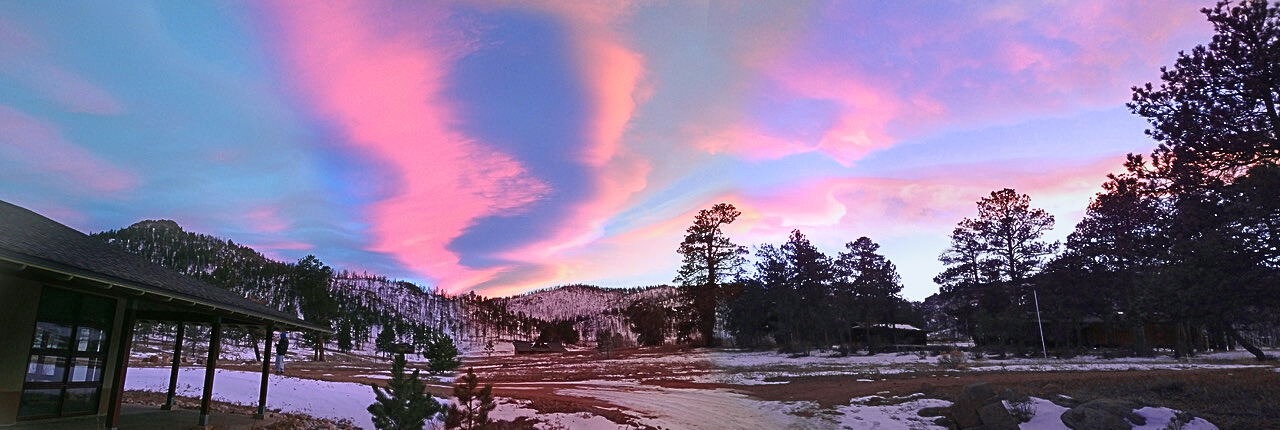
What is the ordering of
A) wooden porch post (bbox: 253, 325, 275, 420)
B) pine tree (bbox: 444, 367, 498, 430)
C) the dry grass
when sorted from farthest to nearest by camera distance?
wooden porch post (bbox: 253, 325, 275, 420) → pine tree (bbox: 444, 367, 498, 430) → the dry grass

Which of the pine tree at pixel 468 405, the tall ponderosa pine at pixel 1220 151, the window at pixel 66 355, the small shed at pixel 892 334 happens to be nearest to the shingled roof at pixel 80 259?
the window at pixel 66 355

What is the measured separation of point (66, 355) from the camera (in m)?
11.3

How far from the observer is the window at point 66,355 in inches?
416

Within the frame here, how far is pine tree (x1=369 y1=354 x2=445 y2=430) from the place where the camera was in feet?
38.0

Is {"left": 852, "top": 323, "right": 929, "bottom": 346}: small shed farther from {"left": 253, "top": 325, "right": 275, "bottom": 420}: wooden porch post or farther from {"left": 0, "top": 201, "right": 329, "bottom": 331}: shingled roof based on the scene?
{"left": 0, "top": 201, "right": 329, "bottom": 331}: shingled roof

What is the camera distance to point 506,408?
20.5 m

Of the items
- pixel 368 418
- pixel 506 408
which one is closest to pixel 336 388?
pixel 368 418

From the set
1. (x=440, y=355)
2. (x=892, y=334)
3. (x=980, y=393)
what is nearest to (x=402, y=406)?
(x=440, y=355)

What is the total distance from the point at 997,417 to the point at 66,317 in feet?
63.7

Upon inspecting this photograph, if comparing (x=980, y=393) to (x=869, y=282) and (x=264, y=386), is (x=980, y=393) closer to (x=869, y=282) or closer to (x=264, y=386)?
(x=264, y=386)

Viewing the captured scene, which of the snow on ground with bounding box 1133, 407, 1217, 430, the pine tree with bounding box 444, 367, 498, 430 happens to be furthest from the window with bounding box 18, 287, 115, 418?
the snow on ground with bounding box 1133, 407, 1217, 430

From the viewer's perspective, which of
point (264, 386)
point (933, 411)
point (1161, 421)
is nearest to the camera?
point (1161, 421)

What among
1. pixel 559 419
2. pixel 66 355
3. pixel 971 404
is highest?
pixel 66 355

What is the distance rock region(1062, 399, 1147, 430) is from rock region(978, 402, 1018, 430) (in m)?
1.16
